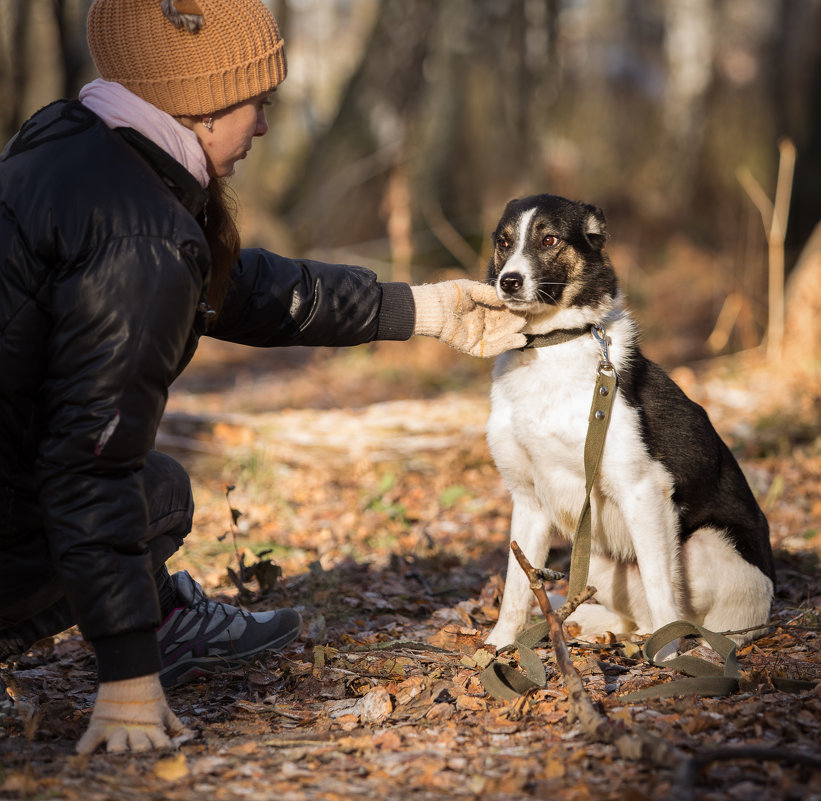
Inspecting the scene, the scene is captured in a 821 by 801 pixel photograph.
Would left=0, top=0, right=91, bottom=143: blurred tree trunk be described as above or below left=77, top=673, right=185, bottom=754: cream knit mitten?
above

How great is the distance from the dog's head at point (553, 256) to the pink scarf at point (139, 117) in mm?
1500

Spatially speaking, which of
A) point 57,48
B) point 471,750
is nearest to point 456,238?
point 57,48

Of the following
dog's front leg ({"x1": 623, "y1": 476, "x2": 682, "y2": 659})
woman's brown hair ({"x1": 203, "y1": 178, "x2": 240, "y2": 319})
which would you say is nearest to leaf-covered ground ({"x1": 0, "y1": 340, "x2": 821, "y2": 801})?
dog's front leg ({"x1": 623, "y1": 476, "x2": 682, "y2": 659})

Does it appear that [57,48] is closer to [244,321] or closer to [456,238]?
[456,238]

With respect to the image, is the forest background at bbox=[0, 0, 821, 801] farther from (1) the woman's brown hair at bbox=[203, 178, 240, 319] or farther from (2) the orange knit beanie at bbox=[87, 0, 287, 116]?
(2) the orange knit beanie at bbox=[87, 0, 287, 116]

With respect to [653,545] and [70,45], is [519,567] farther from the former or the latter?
[70,45]

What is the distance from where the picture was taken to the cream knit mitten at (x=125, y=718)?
8.60 feet

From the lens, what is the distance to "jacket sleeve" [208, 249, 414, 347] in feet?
11.5

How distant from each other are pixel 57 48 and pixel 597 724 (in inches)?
515

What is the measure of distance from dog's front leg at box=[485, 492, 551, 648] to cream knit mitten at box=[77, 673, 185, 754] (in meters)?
1.66

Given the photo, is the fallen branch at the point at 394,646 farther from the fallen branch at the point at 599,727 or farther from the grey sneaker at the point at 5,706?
the grey sneaker at the point at 5,706

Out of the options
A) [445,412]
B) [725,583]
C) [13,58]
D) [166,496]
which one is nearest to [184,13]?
[166,496]

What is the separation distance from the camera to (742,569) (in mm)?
3986

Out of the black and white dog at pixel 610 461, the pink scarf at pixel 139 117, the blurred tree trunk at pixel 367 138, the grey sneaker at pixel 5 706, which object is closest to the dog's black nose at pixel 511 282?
the black and white dog at pixel 610 461
